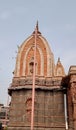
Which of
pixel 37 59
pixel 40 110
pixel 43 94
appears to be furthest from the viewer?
pixel 37 59

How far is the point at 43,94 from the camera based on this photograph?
1088 inches

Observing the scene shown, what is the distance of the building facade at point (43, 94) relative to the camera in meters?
26.0

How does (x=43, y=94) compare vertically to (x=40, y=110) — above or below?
above

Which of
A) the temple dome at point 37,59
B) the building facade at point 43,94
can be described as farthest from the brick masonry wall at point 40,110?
the temple dome at point 37,59

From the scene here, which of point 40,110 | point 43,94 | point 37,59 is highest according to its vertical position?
point 37,59

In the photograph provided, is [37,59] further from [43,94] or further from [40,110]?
Answer: [40,110]

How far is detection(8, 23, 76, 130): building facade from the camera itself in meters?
26.0

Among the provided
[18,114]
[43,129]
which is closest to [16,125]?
[18,114]

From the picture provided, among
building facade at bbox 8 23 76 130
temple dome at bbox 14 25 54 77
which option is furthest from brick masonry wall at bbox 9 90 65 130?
temple dome at bbox 14 25 54 77

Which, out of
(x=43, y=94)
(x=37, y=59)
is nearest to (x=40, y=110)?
(x=43, y=94)

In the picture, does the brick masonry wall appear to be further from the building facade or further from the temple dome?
the temple dome

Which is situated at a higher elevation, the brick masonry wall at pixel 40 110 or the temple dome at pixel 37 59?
the temple dome at pixel 37 59

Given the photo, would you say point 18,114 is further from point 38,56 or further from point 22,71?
point 38,56

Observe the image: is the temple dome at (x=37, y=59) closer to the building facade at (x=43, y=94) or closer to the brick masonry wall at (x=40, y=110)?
the building facade at (x=43, y=94)
